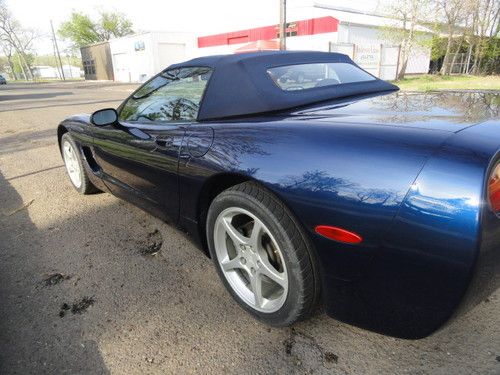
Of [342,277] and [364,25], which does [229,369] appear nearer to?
[342,277]

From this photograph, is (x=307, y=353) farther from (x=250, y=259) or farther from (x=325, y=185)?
(x=325, y=185)

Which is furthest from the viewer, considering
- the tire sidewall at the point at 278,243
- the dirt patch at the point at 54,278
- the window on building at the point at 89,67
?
the window on building at the point at 89,67

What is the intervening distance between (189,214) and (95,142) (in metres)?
1.47

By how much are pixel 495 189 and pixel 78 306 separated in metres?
2.19

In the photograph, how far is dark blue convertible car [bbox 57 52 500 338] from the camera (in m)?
1.28

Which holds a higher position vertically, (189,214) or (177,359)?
(189,214)

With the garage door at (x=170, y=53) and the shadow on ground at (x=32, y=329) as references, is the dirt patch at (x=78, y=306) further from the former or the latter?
the garage door at (x=170, y=53)

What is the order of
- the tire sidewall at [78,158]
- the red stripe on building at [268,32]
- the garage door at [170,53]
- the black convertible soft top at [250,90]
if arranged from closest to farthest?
the black convertible soft top at [250,90] → the tire sidewall at [78,158] → the red stripe on building at [268,32] → the garage door at [170,53]

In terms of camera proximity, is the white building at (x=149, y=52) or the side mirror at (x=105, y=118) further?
the white building at (x=149, y=52)

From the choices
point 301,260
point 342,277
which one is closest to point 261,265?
point 301,260

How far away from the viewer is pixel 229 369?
174 cm

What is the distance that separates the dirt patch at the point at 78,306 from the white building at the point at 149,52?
114 ft

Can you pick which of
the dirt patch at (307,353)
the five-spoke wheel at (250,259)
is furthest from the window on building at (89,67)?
the dirt patch at (307,353)

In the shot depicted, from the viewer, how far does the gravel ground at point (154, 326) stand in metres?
1.76
